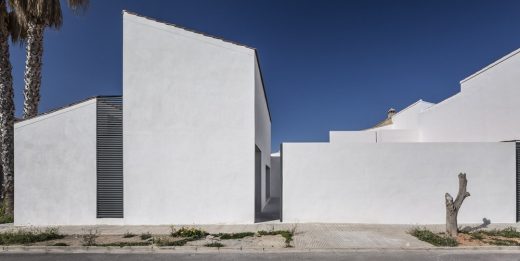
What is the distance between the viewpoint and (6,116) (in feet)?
41.8

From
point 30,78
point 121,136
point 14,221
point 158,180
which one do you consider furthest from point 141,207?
point 30,78

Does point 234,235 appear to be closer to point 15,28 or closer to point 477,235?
point 477,235

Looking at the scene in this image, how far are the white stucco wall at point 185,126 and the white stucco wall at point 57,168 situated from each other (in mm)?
1403

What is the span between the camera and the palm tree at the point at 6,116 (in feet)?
41.1

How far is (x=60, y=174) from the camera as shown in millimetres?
11359

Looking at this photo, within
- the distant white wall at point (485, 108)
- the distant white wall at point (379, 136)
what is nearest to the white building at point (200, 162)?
the distant white wall at point (485, 108)

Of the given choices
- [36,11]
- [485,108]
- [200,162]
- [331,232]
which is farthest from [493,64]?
[36,11]

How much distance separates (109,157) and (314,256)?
8.10 metres

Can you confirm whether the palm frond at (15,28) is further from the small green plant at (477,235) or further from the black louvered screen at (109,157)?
the small green plant at (477,235)

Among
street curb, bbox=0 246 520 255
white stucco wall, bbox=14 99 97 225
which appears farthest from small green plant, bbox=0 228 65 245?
white stucco wall, bbox=14 99 97 225

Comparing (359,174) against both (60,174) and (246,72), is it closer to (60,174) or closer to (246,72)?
(246,72)

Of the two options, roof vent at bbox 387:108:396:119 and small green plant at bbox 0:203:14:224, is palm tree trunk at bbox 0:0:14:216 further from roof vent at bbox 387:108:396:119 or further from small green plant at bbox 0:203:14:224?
roof vent at bbox 387:108:396:119

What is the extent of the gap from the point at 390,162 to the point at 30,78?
47.8 feet

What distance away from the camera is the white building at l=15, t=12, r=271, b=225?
1130cm
